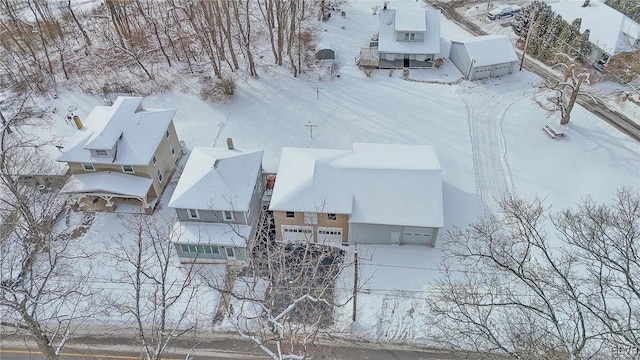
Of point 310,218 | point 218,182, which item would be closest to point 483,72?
point 310,218

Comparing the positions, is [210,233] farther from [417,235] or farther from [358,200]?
[417,235]

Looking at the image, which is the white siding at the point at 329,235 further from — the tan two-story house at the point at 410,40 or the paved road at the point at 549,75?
the paved road at the point at 549,75

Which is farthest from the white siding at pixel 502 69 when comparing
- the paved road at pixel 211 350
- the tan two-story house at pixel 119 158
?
the tan two-story house at pixel 119 158

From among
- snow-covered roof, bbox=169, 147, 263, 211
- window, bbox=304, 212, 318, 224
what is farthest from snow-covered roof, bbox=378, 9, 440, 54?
window, bbox=304, 212, 318, 224

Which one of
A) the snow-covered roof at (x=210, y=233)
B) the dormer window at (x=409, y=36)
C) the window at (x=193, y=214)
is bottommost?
the snow-covered roof at (x=210, y=233)

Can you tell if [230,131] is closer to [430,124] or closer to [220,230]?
[220,230]

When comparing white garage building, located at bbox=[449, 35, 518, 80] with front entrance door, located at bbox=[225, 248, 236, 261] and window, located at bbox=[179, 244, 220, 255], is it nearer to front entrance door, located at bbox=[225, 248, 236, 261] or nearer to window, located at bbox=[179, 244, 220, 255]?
front entrance door, located at bbox=[225, 248, 236, 261]
